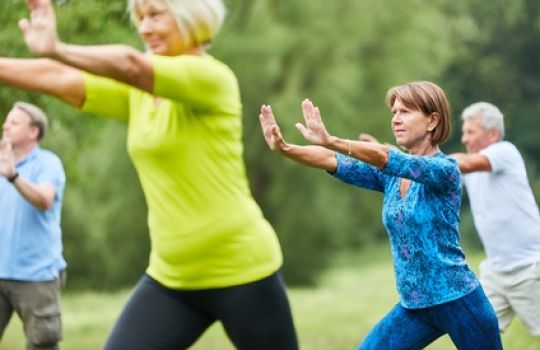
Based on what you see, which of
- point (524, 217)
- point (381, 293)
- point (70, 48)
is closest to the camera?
point (70, 48)

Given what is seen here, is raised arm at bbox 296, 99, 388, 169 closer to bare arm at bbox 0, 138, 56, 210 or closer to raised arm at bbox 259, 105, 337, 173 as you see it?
raised arm at bbox 259, 105, 337, 173

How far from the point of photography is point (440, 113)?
577 centimetres

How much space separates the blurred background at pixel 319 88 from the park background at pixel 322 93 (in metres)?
0.03

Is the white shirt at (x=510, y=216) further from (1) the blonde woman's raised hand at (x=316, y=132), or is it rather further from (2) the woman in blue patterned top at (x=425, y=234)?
(1) the blonde woman's raised hand at (x=316, y=132)

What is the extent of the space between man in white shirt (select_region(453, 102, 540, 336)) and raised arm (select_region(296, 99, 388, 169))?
3022 mm

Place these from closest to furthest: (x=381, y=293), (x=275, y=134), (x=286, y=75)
Result: 1. (x=275, y=134)
2. (x=381, y=293)
3. (x=286, y=75)

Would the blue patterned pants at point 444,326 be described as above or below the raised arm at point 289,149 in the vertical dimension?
below

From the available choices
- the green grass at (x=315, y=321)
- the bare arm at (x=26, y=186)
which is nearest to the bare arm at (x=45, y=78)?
the bare arm at (x=26, y=186)

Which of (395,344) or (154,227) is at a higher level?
(154,227)

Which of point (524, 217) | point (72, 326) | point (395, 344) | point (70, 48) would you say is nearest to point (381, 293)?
point (72, 326)

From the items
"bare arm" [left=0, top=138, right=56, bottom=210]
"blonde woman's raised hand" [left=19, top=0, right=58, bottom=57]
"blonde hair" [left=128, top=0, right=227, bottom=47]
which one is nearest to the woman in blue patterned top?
"blonde hair" [left=128, top=0, right=227, bottom=47]

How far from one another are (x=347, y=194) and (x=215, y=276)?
83.6 feet

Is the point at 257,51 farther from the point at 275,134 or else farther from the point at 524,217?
the point at 275,134

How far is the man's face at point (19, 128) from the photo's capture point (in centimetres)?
792
